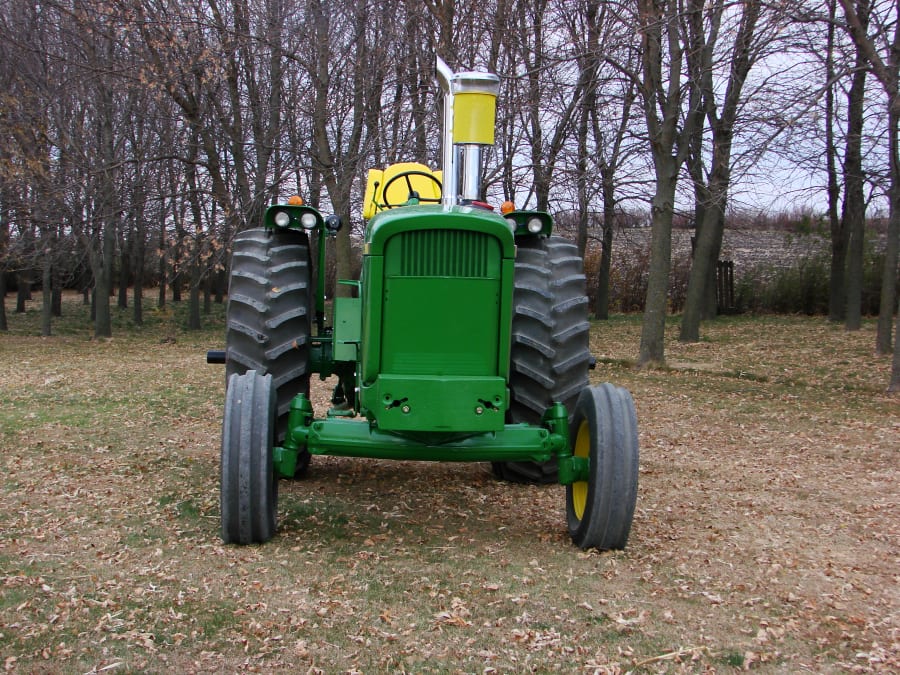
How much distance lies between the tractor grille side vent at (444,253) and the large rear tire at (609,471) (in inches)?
38.3

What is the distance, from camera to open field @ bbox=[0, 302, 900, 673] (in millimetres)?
3508

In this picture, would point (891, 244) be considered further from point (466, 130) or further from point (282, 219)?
point (282, 219)

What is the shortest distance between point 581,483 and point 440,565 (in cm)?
106

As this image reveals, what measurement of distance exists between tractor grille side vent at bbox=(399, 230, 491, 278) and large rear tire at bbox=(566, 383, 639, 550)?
97cm

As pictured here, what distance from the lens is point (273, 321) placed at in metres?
5.63

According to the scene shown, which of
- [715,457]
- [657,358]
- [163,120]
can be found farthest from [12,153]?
[715,457]

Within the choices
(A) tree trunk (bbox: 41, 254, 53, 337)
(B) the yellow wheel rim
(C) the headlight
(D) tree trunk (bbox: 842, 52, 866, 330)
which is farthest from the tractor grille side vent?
(A) tree trunk (bbox: 41, 254, 53, 337)

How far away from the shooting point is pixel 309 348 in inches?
236

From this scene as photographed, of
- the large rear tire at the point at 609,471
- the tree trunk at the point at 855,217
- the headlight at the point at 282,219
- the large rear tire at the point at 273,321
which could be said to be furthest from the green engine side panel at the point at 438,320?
the tree trunk at the point at 855,217

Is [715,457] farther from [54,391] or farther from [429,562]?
[54,391]

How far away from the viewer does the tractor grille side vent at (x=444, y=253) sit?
4.47 m

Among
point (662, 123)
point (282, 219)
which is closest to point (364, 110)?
point (662, 123)

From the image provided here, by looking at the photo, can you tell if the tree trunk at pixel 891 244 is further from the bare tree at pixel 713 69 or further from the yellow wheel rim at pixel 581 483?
the yellow wheel rim at pixel 581 483

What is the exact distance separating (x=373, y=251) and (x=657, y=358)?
10.4 meters
